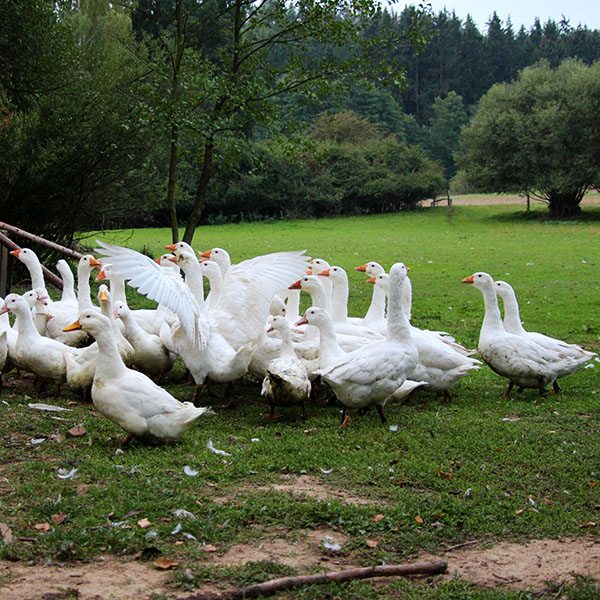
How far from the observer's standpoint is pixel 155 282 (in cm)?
690

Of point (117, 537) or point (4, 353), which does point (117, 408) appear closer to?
point (117, 537)

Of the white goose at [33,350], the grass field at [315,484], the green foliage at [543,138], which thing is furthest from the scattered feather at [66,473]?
the green foliage at [543,138]

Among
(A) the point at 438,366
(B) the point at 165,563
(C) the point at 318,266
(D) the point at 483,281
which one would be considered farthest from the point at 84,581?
(C) the point at 318,266

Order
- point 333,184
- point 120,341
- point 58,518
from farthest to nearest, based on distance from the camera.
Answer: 1. point 333,184
2. point 120,341
3. point 58,518

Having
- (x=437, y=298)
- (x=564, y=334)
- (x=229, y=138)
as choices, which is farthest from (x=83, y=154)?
(x=564, y=334)

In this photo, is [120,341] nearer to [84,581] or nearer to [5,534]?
[5,534]

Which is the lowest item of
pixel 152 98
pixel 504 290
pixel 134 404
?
pixel 134 404

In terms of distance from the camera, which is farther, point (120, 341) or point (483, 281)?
point (483, 281)

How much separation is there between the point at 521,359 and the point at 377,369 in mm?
1957

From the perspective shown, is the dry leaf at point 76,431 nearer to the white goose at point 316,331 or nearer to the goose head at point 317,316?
the goose head at point 317,316

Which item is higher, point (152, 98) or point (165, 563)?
point (152, 98)

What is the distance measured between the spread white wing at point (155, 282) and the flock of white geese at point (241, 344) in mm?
13

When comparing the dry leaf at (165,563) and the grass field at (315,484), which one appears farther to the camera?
the grass field at (315,484)

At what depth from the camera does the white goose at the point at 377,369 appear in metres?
6.76
